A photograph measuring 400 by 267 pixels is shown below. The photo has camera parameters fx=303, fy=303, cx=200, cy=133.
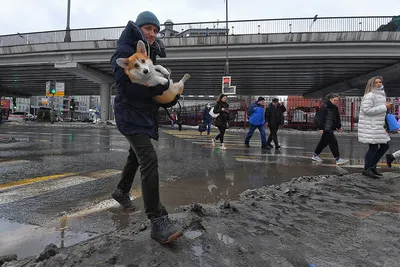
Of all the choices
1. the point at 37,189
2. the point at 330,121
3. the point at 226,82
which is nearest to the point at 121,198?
the point at 37,189

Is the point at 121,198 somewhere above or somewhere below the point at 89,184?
above

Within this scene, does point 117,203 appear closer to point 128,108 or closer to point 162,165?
point 128,108

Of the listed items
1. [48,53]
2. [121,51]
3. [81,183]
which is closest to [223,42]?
[48,53]

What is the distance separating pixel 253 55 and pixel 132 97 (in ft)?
69.6

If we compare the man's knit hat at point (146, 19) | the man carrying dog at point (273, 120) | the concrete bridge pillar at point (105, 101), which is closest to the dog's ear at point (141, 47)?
the man's knit hat at point (146, 19)

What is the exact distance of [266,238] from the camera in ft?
8.55

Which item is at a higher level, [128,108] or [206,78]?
[206,78]

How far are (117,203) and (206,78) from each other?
95.1 ft

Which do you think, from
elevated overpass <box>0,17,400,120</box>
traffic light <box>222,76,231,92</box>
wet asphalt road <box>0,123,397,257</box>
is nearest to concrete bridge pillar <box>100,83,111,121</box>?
elevated overpass <box>0,17,400,120</box>

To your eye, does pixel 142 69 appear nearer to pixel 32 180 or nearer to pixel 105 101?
pixel 32 180

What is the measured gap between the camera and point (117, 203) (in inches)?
145

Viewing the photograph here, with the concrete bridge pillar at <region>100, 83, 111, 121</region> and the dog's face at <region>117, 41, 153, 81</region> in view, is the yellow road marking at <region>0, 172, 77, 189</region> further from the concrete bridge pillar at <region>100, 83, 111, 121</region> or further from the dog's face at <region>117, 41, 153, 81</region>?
the concrete bridge pillar at <region>100, 83, 111, 121</region>

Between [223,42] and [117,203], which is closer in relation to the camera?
[117,203]

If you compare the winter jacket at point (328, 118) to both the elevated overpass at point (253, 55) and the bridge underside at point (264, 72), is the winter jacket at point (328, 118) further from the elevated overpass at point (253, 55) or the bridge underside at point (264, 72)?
the bridge underside at point (264, 72)
